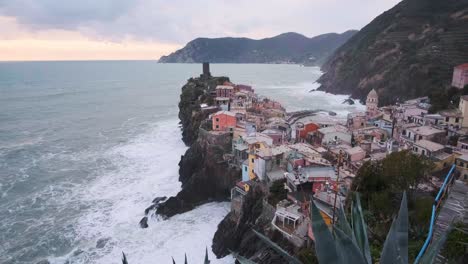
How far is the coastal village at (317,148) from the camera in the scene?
14938 millimetres

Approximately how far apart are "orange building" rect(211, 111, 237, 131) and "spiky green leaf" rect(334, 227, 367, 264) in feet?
82.3

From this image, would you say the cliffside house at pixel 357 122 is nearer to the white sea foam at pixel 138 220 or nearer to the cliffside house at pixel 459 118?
the cliffside house at pixel 459 118

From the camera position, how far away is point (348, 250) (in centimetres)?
325

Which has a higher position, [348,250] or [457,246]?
[348,250]

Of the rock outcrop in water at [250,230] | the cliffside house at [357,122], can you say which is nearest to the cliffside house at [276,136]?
the rock outcrop in water at [250,230]

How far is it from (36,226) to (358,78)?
6681cm

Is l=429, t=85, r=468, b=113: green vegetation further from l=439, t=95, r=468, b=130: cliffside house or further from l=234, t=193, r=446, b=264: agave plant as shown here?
l=234, t=193, r=446, b=264: agave plant

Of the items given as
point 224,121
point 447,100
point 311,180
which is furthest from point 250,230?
point 447,100

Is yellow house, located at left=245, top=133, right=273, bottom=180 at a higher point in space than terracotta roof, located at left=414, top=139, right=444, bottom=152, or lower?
lower

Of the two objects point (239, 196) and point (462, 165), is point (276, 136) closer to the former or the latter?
point (239, 196)

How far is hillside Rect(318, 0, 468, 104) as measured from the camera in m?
50.5

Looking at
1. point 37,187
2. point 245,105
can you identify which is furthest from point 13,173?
point 245,105

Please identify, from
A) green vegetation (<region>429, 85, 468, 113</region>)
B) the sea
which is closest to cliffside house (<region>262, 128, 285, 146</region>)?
the sea

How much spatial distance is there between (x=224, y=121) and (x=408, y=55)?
48.2 metres
